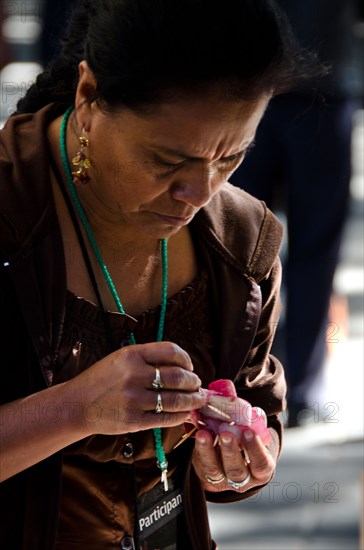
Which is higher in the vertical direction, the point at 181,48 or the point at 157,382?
the point at 181,48

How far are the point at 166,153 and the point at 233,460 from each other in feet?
1.54

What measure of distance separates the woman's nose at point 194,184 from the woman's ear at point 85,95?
0.16 m

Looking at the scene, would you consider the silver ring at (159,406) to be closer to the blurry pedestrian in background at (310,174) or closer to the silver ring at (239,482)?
the silver ring at (239,482)

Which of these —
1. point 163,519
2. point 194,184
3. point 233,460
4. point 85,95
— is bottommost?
point 163,519

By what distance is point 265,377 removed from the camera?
1908mm

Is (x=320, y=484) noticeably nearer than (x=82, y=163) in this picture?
No

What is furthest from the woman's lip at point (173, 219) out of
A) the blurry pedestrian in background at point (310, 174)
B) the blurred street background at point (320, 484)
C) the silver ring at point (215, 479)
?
the blurry pedestrian in background at point (310, 174)

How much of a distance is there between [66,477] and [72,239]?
14.5 inches

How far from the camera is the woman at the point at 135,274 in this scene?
1.54 metres

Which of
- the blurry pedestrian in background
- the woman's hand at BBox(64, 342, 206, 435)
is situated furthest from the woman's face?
the blurry pedestrian in background

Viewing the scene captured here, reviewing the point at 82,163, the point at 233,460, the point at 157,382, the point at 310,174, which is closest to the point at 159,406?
the point at 157,382

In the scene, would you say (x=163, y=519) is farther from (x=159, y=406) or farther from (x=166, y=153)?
(x=166, y=153)

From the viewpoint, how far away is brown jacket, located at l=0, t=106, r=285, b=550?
1.60 meters

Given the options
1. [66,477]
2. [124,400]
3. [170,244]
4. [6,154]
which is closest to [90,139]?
[6,154]
